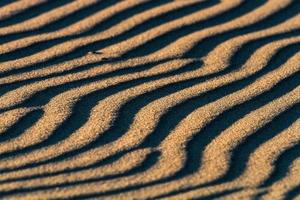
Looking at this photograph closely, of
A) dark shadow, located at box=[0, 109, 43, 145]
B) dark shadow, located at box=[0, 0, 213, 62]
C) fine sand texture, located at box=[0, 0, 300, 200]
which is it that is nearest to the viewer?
fine sand texture, located at box=[0, 0, 300, 200]

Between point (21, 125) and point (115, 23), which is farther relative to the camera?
point (115, 23)

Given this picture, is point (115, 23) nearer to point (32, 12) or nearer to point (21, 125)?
point (32, 12)

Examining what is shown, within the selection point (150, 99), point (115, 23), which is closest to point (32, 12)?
point (115, 23)

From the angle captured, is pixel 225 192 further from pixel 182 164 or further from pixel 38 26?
pixel 38 26

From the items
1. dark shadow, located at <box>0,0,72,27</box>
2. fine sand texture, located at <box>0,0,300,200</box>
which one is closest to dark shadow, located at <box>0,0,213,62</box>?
fine sand texture, located at <box>0,0,300,200</box>

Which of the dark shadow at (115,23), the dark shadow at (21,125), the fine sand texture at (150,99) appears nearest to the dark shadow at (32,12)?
the fine sand texture at (150,99)

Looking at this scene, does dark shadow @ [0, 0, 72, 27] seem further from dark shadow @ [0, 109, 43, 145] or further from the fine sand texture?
dark shadow @ [0, 109, 43, 145]

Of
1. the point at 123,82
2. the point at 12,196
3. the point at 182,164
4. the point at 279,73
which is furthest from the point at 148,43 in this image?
the point at 12,196

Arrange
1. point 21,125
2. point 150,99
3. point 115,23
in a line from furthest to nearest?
point 115,23, point 150,99, point 21,125
